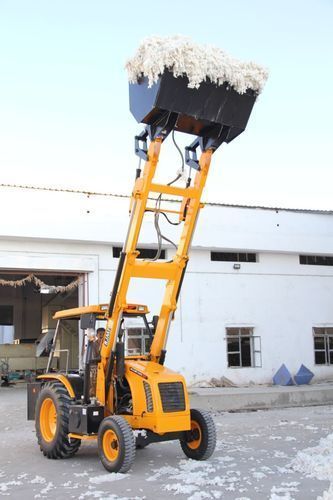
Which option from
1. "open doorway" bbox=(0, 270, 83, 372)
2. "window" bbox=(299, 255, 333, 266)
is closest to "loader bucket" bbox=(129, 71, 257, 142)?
"window" bbox=(299, 255, 333, 266)

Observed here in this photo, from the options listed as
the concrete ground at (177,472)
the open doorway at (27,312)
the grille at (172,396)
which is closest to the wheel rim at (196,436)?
the concrete ground at (177,472)

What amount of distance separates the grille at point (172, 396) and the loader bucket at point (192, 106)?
332 cm

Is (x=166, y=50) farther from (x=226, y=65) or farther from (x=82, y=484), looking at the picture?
(x=82, y=484)

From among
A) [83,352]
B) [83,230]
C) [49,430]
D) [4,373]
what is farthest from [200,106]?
[4,373]

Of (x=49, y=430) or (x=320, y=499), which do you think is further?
(x=49, y=430)

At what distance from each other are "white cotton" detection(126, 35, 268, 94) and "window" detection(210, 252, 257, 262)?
11.6 meters

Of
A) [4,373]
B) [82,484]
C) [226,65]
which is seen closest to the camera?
[82,484]

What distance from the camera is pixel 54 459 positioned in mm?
7801

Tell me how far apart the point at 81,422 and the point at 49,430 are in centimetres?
114

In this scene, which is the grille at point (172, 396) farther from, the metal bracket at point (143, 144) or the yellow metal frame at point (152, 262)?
the metal bracket at point (143, 144)

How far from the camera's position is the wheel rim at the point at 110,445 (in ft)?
22.5

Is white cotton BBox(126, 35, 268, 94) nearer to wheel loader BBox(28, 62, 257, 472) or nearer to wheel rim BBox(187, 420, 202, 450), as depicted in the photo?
wheel loader BBox(28, 62, 257, 472)

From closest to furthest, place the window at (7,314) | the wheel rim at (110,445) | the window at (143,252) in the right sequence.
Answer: the wheel rim at (110,445), the window at (143,252), the window at (7,314)

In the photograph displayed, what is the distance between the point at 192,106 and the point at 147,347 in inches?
140
